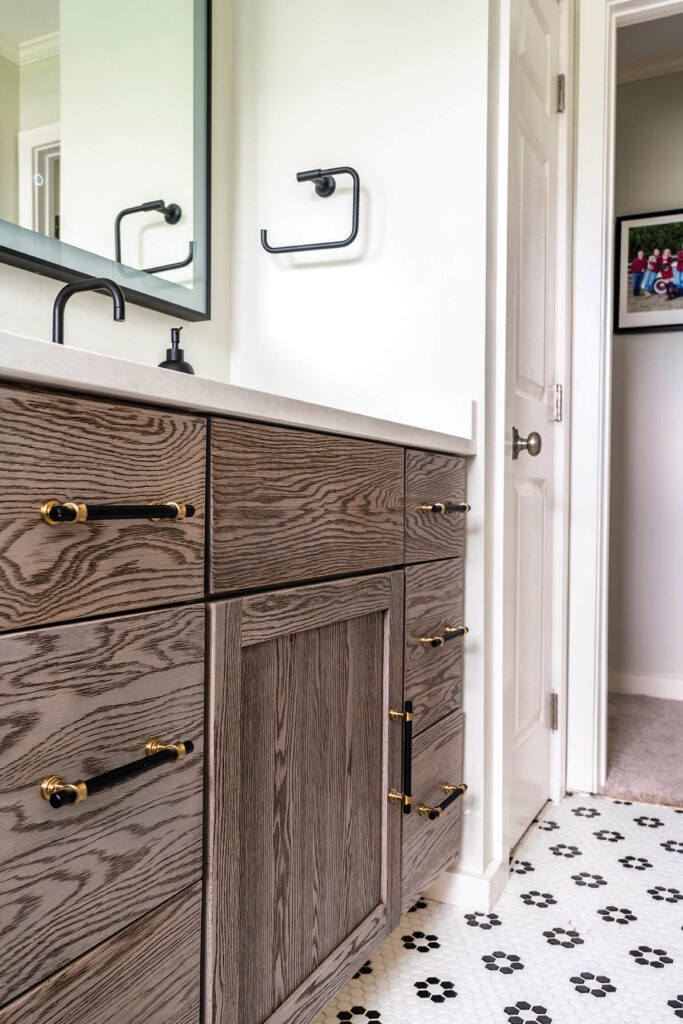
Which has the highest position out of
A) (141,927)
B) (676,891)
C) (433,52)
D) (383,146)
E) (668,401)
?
(433,52)

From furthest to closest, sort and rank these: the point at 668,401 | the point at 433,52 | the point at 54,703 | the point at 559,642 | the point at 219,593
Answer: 1. the point at 668,401
2. the point at 559,642
3. the point at 433,52
4. the point at 219,593
5. the point at 54,703

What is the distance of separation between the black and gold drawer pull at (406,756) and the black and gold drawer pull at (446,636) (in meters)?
0.11

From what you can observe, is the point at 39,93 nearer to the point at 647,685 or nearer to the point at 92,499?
the point at 92,499

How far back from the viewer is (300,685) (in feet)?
3.16

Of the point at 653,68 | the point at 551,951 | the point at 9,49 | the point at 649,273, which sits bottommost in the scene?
the point at 551,951

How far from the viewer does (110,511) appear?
661 millimetres

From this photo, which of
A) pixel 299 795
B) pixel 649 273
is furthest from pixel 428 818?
pixel 649 273

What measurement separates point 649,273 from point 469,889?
7.66 ft

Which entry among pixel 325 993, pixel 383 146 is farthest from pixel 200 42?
pixel 325 993

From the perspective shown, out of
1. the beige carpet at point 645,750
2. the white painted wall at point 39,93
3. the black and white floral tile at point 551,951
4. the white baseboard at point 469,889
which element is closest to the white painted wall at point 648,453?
the beige carpet at point 645,750

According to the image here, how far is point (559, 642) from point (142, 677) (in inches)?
61.9

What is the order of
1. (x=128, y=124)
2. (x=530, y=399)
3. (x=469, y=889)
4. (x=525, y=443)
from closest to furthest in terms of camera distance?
(x=128, y=124) → (x=469, y=889) → (x=525, y=443) → (x=530, y=399)

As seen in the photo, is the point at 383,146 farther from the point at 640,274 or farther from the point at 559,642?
the point at 640,274

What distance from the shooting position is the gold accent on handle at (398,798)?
118 centimetres
